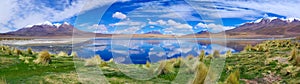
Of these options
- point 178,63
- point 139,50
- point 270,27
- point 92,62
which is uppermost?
point 139,50

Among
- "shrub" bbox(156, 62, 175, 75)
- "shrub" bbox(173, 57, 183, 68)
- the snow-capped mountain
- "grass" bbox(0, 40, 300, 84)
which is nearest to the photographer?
"grass" bbox(0, 40, 300, 84)

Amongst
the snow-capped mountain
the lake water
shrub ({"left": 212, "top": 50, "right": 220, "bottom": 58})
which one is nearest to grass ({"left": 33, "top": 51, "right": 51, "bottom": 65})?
the lake water

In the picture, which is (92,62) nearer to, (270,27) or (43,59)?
(43,59)

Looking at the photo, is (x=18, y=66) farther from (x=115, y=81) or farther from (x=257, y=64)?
(x=257, y=64)

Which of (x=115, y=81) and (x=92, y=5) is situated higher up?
(x=92, y=5)

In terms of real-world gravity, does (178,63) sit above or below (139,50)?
below

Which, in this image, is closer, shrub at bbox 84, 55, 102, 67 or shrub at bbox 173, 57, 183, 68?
shrub at bbox 84, 55, 102, 67

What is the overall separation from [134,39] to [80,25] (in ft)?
10.6

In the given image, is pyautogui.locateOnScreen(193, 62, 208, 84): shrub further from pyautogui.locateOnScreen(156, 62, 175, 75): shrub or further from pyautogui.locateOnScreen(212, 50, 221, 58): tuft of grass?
pyautogui.locateOnScreen(212, 50, 221, 58): tuft of grass

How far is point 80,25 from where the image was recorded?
7.81 meters

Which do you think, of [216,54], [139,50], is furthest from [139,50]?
[216,54]

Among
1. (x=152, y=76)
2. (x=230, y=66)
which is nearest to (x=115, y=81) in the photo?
(x=152, y=76)

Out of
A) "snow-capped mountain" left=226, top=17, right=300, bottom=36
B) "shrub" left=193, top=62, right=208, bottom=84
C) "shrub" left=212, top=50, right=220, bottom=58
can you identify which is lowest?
"snow-capped mountain" left=226, top=17, right=300, bottom=36

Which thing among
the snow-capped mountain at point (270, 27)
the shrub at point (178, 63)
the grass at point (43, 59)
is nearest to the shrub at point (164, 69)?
the shrub at point (178, 63)
